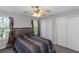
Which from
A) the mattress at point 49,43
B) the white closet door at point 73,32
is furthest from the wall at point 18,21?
the white closet door at point 73,32

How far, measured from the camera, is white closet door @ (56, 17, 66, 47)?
1206 millimetres

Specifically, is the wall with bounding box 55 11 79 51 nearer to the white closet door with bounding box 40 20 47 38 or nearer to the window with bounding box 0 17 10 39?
the white closet door with bounding box 40 20 47 38

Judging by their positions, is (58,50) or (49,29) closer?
(58,50)

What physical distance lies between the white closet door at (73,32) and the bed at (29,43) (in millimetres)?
279

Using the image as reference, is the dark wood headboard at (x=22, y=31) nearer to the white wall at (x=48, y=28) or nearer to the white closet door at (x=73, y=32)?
the white wall at (x=48, y=28)

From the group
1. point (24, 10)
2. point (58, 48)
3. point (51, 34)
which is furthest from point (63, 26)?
point (24, 10)

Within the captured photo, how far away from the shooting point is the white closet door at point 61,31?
121cm

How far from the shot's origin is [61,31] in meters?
1.24

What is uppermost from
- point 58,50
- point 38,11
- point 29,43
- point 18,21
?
point 38,11

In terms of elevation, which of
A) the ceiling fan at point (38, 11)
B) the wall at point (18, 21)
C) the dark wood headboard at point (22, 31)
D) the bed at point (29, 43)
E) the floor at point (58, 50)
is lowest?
the floor at point (58, 50)

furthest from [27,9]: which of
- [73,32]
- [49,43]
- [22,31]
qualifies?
[73,32]

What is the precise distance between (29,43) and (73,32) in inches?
25.5

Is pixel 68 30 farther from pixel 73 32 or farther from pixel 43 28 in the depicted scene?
pixel 43 28
